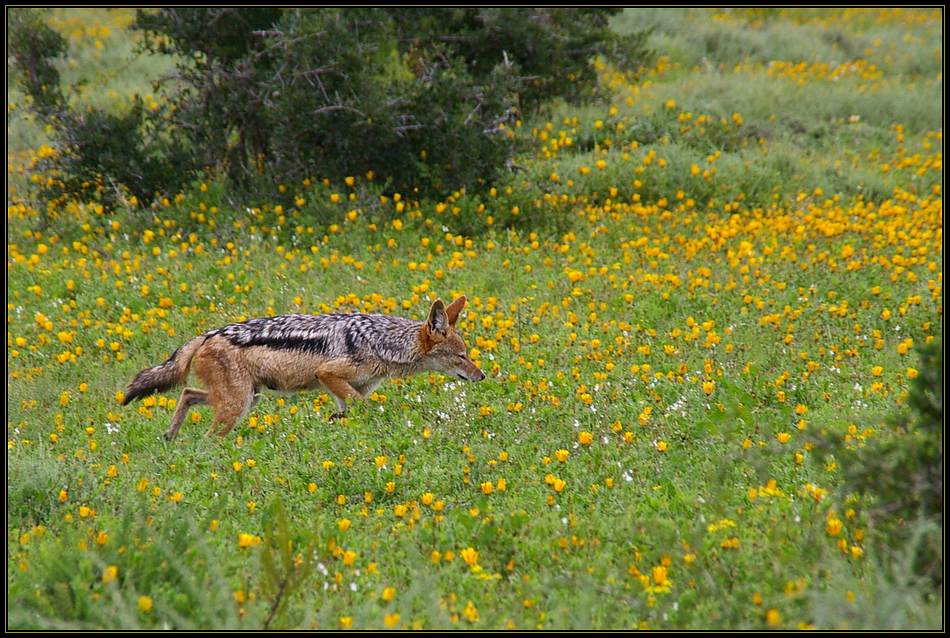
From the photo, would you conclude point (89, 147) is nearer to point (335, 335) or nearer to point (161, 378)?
point (161, 378)

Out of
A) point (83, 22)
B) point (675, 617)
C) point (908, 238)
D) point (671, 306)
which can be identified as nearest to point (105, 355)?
point (671, 306)

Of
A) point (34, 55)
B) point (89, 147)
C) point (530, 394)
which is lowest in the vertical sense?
point (530, 394)

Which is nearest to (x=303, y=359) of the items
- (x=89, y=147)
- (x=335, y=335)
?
(x=335, y=335)

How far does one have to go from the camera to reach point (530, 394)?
757 cm

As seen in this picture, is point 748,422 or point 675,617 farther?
point 748,422

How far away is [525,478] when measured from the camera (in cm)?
628

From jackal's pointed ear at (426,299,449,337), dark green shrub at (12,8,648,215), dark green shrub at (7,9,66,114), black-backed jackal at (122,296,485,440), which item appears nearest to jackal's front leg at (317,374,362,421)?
black-backed jackal at (122,296,485,440)

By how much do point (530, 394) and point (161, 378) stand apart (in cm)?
302

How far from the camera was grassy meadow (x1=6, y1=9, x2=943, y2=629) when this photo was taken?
4645 mm

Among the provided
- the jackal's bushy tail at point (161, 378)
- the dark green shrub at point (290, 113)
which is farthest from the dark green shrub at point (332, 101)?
the jackal's bushy tail at point (161, 378)

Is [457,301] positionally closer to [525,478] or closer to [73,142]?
[525,478]

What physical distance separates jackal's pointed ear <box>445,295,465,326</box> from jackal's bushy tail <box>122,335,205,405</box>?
86.2 inches

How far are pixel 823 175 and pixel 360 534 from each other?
34.3 feet

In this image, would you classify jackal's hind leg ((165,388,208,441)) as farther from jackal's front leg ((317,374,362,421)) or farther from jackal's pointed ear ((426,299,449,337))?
jackal's pointed ear ((426,299,449,337))
